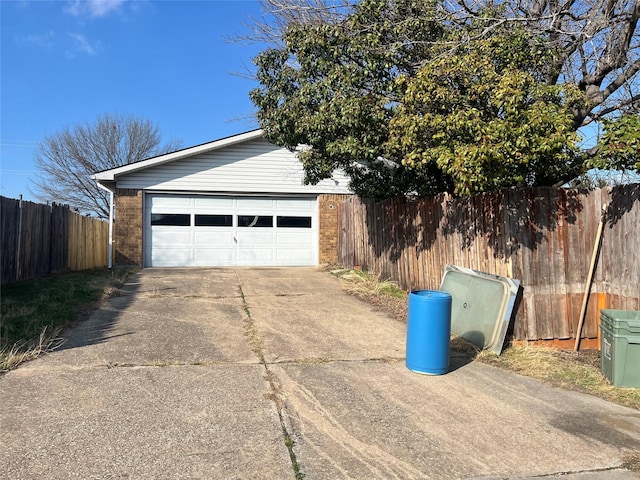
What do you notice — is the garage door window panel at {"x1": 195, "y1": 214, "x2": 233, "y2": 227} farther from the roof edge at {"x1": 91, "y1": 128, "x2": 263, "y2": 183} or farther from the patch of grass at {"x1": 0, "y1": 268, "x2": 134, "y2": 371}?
the patch of grass at {"x1": 0, "y1": 268, "x2": 134, "y2": 371}

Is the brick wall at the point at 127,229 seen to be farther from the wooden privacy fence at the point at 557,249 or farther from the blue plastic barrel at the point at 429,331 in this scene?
the blue plastic barrel at the point at 429,331

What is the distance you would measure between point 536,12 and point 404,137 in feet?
12.5

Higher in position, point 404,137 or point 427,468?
point 404,137

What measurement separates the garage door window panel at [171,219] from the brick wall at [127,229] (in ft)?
1.68

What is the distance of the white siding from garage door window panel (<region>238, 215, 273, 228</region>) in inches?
34.5

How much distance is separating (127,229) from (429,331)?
11970mm

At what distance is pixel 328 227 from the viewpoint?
1606 cm

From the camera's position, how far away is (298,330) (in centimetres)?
717

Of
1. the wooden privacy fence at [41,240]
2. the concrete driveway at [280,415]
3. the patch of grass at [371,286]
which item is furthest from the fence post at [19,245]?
the patch of grass at [371,286]

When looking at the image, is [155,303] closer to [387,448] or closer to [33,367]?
[33,367]

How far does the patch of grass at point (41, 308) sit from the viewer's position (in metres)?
5.61

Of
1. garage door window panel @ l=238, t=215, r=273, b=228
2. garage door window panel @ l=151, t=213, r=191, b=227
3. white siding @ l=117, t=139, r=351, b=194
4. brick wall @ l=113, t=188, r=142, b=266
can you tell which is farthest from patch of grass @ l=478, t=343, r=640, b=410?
brick wall @ l=113, t=188, r=142, b=266

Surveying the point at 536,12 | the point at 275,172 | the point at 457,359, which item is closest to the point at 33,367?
the point at 457,359

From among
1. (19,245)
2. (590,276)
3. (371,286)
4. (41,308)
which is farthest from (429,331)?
(19,245)
